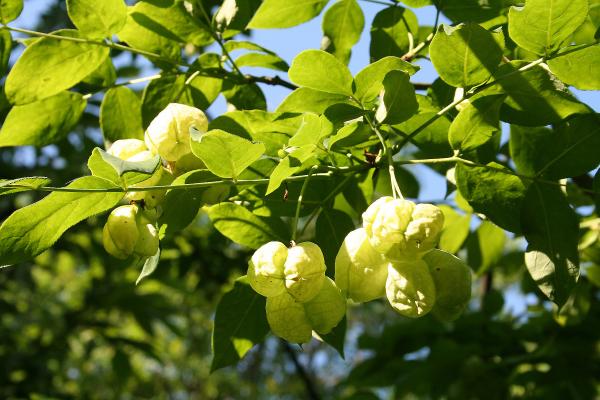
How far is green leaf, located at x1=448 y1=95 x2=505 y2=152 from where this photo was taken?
1.29 meters

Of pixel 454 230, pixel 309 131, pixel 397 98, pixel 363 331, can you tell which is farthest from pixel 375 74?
pixel 363 331

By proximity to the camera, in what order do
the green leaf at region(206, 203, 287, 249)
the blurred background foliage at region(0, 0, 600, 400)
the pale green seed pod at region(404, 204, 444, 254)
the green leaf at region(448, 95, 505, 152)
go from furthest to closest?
the blurred background foliage at region(0, 0, 600, 400) → the green leaf at region(206, 203, 287, 249) → the green leaf at region(448, 95, 505, 152) → the pale green seed pod at region(404, 204, 444, 254)

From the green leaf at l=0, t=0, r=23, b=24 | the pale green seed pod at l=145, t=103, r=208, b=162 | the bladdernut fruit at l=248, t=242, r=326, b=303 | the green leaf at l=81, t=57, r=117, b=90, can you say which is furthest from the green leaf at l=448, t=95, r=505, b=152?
the green leaf at l=0, t=0, r=23, b=24

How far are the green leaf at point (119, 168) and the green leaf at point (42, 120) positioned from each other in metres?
0.54

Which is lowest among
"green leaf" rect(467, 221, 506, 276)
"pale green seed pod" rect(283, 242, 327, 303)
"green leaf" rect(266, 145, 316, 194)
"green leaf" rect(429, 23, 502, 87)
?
"green leaf" rect(467, 221, 506, 276)

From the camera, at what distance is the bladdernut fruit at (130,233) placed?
4.37 ft

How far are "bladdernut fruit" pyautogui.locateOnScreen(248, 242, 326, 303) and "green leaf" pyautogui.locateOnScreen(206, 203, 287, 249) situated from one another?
0.28 m

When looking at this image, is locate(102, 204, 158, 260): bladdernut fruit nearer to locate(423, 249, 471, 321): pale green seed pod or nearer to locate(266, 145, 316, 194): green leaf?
locate(266, 145, 316, 194): green leaf

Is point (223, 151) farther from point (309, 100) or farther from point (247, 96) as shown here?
point (247, 96)

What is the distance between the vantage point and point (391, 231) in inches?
42.4

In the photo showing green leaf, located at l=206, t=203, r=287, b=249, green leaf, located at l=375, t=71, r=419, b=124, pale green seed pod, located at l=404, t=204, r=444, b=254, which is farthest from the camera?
green leaf, located at l=206, t=203, r=287, b=249

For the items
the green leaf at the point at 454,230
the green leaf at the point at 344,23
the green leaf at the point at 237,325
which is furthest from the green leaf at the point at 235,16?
the green leaf at the point at 454,230

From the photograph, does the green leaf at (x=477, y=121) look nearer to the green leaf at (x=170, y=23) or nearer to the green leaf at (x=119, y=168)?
the green leaf at (x=119, y=168)

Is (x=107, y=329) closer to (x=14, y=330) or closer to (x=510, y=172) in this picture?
(x=14, y=330)
